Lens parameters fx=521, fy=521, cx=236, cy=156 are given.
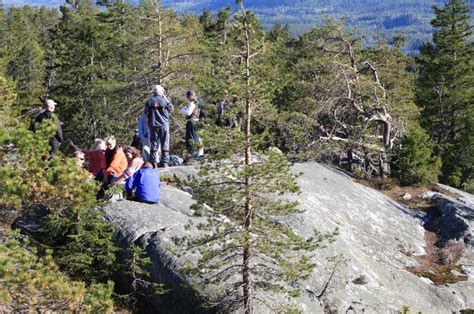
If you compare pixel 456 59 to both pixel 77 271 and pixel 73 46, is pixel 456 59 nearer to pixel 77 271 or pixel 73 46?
pixel 73 46

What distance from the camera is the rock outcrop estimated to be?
30.6ft

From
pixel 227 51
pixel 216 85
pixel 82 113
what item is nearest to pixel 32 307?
pixel 216 85

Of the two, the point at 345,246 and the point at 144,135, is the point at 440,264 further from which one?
the point at 144,135

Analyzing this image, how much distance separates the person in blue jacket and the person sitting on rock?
126 mm

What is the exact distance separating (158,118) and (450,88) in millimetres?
25744

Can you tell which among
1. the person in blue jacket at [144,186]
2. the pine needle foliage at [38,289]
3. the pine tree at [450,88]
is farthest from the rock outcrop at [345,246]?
the pine tree at [450,88]

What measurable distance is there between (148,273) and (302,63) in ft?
50.2

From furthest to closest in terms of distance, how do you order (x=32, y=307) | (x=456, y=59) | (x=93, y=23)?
(x=456, y=59), (x=93, y=23), (x=32, y=307)

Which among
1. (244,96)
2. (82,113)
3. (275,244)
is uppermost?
(244,96)

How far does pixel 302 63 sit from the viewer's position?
22.2 m

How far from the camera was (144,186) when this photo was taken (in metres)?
10.3

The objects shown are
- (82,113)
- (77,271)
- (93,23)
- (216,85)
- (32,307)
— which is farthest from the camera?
(93,23)

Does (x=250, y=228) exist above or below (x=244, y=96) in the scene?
below

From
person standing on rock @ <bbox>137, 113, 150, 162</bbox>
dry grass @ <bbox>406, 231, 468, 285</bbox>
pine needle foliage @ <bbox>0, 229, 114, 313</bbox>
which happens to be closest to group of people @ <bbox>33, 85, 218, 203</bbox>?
person standing on rock @ <bbox>137, 113, 150, 162</bbox>
